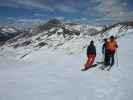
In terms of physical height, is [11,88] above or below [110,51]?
below

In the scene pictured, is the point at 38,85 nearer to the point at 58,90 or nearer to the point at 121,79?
the point at 58,90

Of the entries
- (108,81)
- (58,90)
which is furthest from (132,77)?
(58,90)

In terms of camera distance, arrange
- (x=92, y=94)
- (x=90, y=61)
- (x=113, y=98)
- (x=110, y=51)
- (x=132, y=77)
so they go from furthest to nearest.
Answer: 1. (x=90, y=61)
2. (x=110, y=51)
3. (x=132, y=77)
4. (x=92, y=94)
5. (x=113, y=98)

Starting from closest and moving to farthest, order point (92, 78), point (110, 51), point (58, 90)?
1. point (58, 90)
2. point (92, 78)
3. point (110, 51)

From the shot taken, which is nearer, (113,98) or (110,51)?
(113,98)

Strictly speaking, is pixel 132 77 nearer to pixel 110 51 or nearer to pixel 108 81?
pixel 108 81

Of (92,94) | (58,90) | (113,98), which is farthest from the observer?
(58,90)

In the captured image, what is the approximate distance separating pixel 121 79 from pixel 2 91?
8515 mm

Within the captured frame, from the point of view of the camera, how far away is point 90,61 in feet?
62.0

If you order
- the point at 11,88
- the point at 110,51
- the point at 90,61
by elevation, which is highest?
the point at 110,51

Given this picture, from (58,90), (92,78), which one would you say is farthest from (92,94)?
(92,78)

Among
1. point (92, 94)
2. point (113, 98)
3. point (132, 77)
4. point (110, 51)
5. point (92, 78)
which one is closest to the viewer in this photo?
point (113, 98)

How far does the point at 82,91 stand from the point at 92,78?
119 inches

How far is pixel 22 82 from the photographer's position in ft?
52.9
